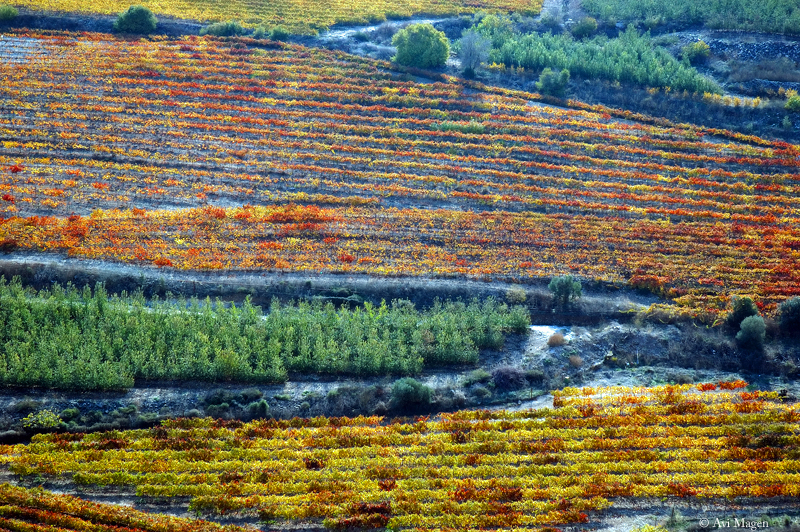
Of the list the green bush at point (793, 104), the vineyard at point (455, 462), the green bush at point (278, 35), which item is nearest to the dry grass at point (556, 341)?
the vineyard at point (455, 462)

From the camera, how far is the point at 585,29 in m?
67.6

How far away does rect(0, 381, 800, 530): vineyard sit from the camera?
1037 inches

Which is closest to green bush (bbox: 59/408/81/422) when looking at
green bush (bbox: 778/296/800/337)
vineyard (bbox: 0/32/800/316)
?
vineyard (bbox: 0/32/800/316)

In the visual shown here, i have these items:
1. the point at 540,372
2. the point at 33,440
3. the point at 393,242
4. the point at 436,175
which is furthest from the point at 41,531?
the point at 436,175

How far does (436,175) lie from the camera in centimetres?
4950

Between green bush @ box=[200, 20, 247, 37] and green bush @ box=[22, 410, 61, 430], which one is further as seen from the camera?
green bush @ box=[200, 20, 247, 37]

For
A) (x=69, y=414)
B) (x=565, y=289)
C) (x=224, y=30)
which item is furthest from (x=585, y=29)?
(x=69, y=414)

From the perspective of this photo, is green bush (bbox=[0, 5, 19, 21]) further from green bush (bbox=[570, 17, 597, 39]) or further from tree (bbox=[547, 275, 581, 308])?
tree (bbox=[547, 275, 581, 308])

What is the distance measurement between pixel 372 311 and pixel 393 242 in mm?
6497

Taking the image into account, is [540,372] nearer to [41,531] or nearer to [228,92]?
[41,531]

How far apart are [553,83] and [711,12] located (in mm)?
19294

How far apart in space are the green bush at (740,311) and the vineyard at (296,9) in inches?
1684

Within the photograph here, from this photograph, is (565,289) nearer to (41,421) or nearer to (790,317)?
(790,317)

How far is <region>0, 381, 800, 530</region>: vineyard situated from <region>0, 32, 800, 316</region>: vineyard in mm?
10030
